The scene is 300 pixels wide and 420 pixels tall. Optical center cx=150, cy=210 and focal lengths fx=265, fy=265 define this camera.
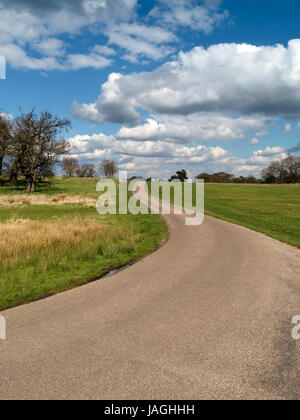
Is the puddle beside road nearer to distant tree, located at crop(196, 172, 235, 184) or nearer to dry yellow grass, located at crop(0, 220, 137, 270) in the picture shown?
dry yellow grass, located at crop(0, 220, 137, 270)

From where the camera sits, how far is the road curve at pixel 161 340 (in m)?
4.07

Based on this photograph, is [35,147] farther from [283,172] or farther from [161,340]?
[283,172]

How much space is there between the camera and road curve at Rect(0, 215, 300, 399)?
4.07m

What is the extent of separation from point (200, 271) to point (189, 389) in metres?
6.03

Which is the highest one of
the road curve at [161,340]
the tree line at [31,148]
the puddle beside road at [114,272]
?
the tree line at [31,148]

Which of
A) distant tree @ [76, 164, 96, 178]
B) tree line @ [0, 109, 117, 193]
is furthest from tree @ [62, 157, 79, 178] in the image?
tree line @ [0, 109, 117, 193]

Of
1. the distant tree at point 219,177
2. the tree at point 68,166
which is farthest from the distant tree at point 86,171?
the distant tree at point 219,177

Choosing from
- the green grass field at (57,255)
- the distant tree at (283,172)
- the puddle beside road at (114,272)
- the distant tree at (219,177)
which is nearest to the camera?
the green grass field at (57,255)

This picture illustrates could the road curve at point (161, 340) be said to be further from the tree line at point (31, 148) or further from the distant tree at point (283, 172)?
the distant tree at point (283, 172)

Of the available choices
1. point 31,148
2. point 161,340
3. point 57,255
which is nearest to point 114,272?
point 57,255

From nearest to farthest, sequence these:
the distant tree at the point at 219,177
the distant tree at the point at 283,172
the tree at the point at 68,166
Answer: the distant tree at the point at 283,172 < the tree at the point at 68,166 < the distant tree at the point at 219,177

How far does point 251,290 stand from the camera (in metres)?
7.98

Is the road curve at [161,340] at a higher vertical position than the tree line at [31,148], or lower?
→ lower

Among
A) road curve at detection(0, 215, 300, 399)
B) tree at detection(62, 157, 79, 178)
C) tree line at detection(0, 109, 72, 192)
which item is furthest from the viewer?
tree at detection(62, 157, 79, 178)
